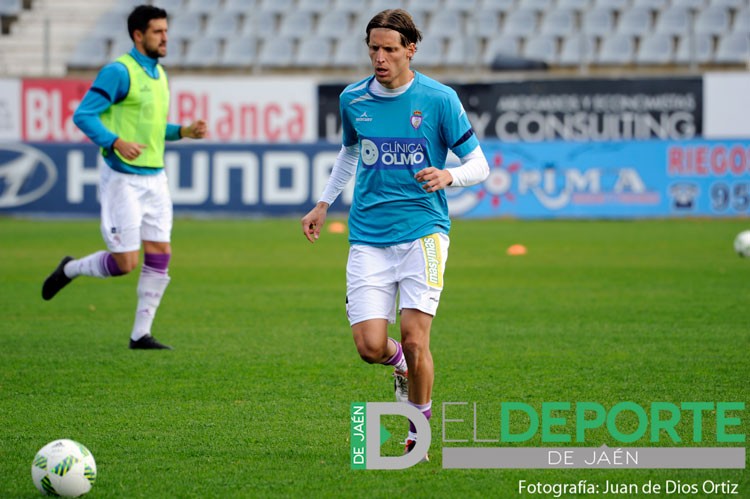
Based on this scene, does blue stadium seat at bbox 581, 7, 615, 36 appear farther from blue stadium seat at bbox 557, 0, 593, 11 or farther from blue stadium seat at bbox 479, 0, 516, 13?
blue stadium seat at bbox 479, 0, 516, 13

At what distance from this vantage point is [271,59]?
88.7ft

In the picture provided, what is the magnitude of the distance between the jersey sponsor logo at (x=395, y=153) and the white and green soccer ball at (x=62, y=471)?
1905 mm

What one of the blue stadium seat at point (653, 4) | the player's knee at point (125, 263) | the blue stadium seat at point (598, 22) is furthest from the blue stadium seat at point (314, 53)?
the player's knee at point (125, 263)

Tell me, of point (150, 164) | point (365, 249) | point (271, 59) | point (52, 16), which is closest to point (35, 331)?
point (150, 164)

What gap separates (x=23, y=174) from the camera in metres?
23.2

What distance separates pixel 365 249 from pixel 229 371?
8.19 feet

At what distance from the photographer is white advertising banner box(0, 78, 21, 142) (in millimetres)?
24234

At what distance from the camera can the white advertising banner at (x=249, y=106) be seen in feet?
79.2

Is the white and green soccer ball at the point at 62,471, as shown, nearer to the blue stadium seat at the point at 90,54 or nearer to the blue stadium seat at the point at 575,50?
the blue stadium seat at the point at 575,50

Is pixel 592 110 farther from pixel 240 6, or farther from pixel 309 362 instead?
pixel 309 362

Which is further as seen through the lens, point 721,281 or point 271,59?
point 271,59

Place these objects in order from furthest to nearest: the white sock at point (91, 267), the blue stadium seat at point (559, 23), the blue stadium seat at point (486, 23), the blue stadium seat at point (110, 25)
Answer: the blue stadium seat at point (110, 25) < the blue stadium seat at point (486, 23) < the blue stadium seat at point (559, 23) < the white sock at point (91, 267)

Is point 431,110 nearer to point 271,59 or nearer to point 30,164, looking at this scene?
point 30,164

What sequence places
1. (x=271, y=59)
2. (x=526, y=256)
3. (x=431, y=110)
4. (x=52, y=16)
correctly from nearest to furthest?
(x=431, y=110) < (x=526, y=256) < (x=271, y=59) < (x=52, y=16)
